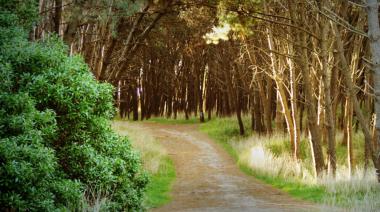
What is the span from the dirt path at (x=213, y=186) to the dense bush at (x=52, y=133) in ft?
8.36

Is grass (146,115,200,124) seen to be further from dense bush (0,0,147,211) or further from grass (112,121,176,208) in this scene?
dense bush (0,0,147,211)

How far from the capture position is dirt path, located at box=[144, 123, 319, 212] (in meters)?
11.8

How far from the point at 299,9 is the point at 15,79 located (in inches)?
376

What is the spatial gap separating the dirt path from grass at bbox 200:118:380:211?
17.2 inches

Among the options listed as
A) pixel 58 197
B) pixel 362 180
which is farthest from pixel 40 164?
pixel 362 180

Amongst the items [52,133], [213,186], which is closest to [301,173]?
[213,186]

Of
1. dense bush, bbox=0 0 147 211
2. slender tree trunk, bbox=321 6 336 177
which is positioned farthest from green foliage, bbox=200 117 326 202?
dense bush, bbox=0 0 147 211

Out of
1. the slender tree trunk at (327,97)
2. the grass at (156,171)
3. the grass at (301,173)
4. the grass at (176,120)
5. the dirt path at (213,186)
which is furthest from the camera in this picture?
the grass at (176,120)

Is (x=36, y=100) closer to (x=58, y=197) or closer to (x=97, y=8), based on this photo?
(x=58, y=197)

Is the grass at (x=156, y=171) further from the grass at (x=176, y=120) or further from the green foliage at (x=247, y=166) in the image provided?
the grass at (x=176, y=120)

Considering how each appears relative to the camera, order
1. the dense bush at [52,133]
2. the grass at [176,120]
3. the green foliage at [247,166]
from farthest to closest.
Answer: the grass at [176,120] → the green foliage at [247,166] → the dense bush at [52,133]

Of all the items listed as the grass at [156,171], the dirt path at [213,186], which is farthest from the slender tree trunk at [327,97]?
the grass at [156,171]

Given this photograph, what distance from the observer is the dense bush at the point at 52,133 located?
6867 millimetres

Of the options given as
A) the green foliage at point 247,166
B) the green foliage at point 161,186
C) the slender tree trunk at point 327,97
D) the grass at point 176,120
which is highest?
the slender tree trunk at point 327,97
